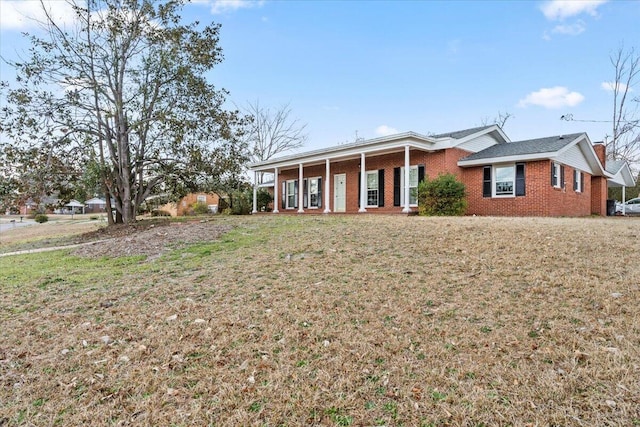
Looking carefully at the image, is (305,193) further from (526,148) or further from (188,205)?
(188,205)

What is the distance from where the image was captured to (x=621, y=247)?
6508mm

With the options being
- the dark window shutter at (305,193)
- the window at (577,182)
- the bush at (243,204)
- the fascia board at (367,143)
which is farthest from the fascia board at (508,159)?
the bush at (243,204)

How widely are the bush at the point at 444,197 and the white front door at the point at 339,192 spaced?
5747 mm

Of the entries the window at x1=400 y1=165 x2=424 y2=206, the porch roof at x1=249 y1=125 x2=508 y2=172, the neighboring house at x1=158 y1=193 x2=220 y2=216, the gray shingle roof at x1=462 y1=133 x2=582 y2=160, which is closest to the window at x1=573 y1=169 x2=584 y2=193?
the gray shingle roof at x1=462 y1=133 x2=582 y2=160

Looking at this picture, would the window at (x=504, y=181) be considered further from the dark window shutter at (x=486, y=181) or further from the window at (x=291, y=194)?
the window at (x=291, y=194)

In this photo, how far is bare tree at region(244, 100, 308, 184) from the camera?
118 feet

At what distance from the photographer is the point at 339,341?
357cm

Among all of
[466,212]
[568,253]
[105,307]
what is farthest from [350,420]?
[466,212]

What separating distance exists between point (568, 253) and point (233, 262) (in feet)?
18.1

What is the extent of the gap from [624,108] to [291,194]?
2848cm

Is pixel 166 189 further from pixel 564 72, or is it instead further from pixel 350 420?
pixel 564 72

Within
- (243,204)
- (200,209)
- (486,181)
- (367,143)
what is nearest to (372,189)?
(367,143)

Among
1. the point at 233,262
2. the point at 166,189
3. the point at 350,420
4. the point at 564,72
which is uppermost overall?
the point at 564,72

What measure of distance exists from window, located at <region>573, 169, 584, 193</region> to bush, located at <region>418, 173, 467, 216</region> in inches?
284
